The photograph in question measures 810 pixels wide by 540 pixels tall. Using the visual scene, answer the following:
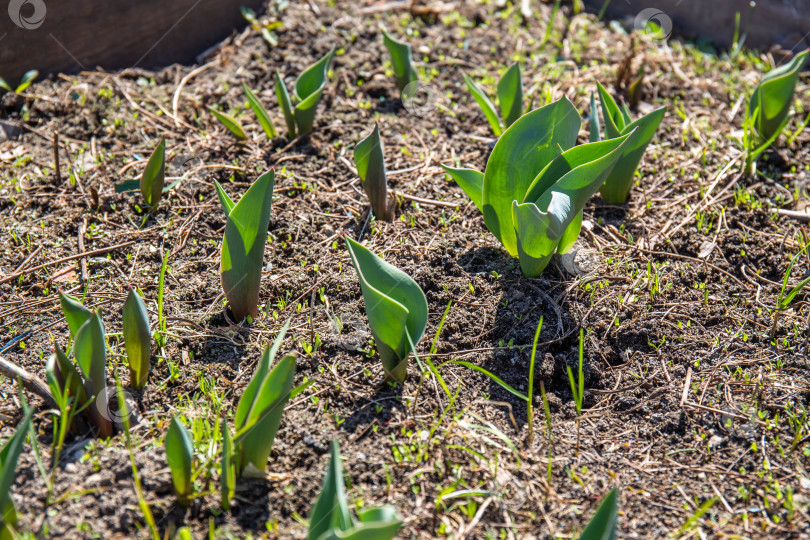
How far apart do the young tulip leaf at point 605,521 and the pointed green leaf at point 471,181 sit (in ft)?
3.51

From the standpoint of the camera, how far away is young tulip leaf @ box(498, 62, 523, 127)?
2555 mm

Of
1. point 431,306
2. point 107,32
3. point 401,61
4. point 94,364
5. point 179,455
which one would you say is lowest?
point 431,306

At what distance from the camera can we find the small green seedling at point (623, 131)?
2209mm

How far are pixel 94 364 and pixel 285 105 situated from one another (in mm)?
1360

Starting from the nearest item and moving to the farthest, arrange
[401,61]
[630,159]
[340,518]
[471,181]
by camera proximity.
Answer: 1. [340,518]
2. [471,181]
3. [630,159]
4. [401,61]

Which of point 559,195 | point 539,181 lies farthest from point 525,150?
point 559,195

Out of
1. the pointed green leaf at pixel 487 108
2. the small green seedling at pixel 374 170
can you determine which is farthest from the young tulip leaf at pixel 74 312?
the pointed green leaf at pixel 487 108

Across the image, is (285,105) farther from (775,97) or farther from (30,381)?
(775,97)

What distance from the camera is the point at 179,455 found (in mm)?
1438

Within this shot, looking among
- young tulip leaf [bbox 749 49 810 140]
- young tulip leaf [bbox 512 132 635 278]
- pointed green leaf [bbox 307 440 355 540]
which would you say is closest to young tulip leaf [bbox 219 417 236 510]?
pointed green leaf [bbox 307 440 355 540]

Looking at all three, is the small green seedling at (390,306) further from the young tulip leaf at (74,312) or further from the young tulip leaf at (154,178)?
the young tulip leaf at (154,178)

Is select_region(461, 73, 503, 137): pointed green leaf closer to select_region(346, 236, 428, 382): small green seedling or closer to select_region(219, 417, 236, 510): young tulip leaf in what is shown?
select_region(346, 236, 428, 382): small green seedling

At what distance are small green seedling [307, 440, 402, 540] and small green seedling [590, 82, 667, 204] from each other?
4.67 ft

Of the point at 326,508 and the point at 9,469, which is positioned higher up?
the point at 9,469
